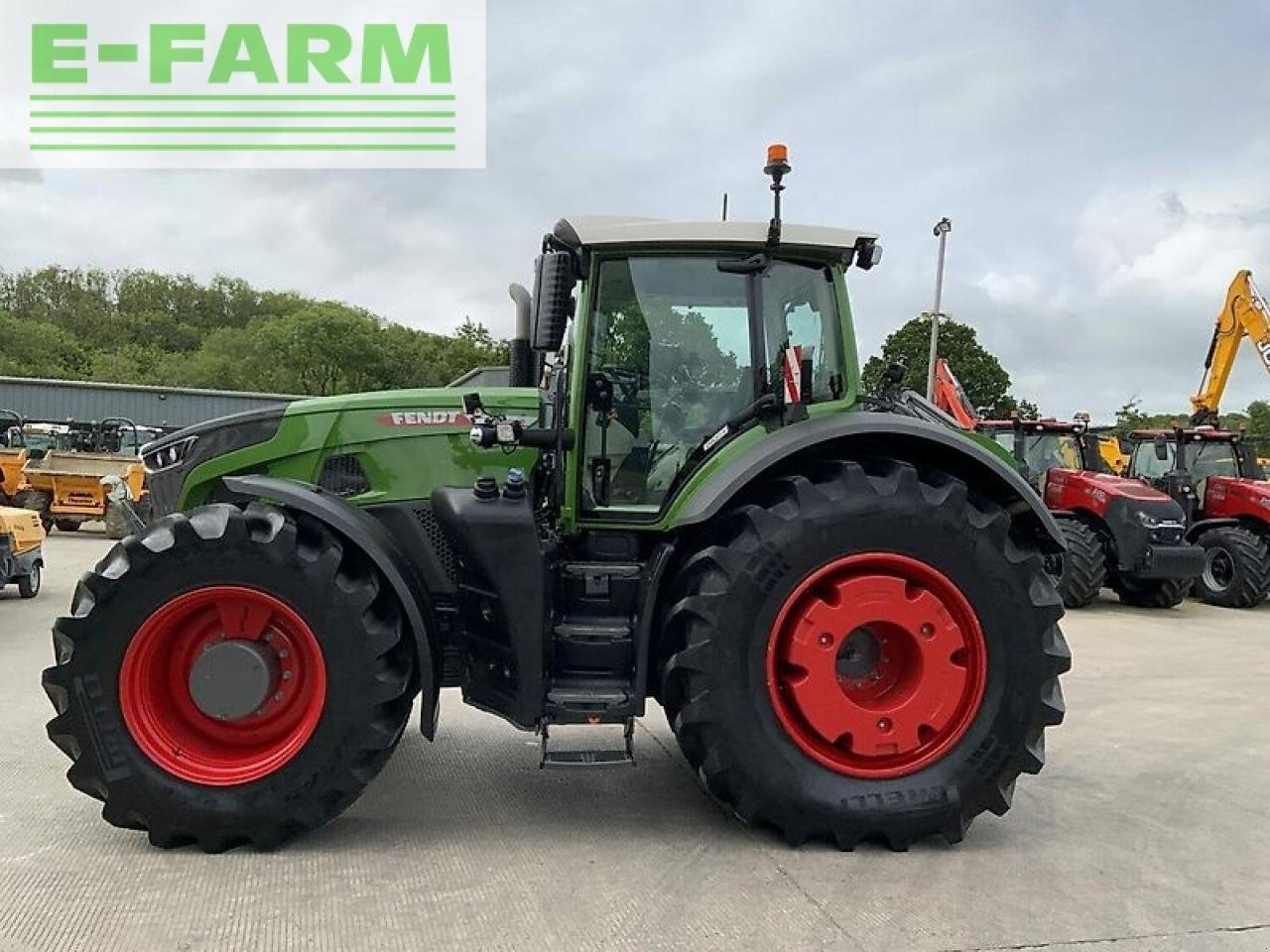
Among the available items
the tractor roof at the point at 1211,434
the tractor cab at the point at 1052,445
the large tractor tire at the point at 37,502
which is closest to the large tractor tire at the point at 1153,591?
the tractor cab at the point at 1052,445

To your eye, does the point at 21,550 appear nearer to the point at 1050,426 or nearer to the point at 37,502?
the point at 37,502

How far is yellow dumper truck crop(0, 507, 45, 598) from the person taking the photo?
29.3 ft

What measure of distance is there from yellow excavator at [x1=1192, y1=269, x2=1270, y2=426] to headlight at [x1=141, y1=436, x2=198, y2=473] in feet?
51.8

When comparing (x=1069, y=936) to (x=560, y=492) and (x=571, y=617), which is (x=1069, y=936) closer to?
(x=571, y=617)

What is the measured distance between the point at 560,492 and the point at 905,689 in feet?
5.00

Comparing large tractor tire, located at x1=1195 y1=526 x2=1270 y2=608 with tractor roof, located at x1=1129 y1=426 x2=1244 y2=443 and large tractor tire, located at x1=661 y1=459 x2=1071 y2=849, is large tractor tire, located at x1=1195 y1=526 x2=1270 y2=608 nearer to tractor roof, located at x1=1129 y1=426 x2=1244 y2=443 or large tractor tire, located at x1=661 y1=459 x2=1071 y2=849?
tractor roof, located at x1=1129 y1=426 x2=1244 y2=443

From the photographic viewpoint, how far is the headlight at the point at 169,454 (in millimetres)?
4168

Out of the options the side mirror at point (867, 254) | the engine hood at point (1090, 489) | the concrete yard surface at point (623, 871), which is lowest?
the concrete yard surface at point (623, 871)

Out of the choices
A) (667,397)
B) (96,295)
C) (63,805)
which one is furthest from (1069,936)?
(96,295)

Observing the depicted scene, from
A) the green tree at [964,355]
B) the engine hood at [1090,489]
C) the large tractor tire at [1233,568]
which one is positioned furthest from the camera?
the green tree at [964,355]

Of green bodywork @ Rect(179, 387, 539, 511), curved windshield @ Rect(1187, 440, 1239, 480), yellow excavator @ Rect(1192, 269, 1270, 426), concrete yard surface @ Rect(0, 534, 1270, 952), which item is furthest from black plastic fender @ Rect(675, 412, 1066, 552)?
yellow excavator @ Rect(1192, 269, 1270, 426)

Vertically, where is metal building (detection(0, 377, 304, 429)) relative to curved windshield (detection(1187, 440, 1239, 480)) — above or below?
above

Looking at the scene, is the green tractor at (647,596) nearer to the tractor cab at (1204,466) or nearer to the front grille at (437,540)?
the front grille at (437,540)

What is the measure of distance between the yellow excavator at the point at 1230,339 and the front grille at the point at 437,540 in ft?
49.8
